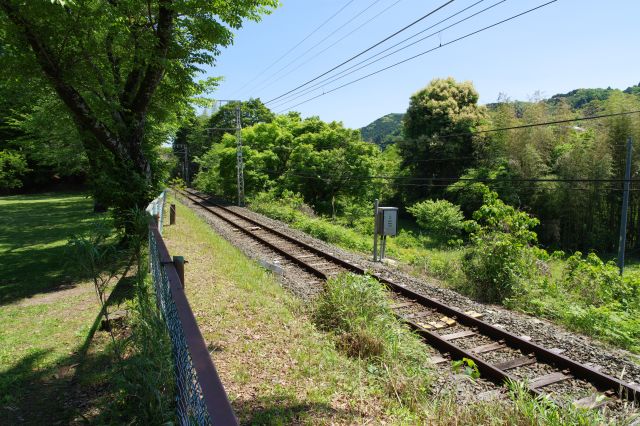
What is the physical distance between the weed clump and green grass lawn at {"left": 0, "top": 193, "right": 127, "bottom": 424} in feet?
9.89

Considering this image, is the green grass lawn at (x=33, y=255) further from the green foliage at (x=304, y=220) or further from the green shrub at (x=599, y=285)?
the green shrub at (x=599, y=285)

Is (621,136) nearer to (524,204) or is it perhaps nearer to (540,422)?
(524,204)

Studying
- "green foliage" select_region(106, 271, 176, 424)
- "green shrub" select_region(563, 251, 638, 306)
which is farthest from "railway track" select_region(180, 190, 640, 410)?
"green foliage" select_region(106, 271, 176, 424)

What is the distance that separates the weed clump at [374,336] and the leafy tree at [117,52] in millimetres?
5151

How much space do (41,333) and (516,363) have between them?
6.45 m

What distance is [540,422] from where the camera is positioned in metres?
3.36

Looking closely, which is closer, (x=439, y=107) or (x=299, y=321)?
(x=299, y=321)

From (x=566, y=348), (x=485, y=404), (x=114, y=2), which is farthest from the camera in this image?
(x=114, y=2)

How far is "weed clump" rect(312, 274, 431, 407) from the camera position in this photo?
13.8ft

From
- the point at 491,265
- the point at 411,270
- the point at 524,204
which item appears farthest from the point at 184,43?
the point at 524,204

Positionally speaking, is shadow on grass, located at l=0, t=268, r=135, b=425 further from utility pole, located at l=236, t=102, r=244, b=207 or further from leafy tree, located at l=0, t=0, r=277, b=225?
utility pole, located at l=236, t=102, r=244, b=207

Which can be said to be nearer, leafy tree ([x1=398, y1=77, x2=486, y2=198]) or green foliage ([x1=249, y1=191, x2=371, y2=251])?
green foliage ([x1=249, y1=191, x2=371, y2=251])

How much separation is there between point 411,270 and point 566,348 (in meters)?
5.11

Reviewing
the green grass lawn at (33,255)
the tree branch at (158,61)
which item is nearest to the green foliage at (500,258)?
the green grass lawn at (33,255)
